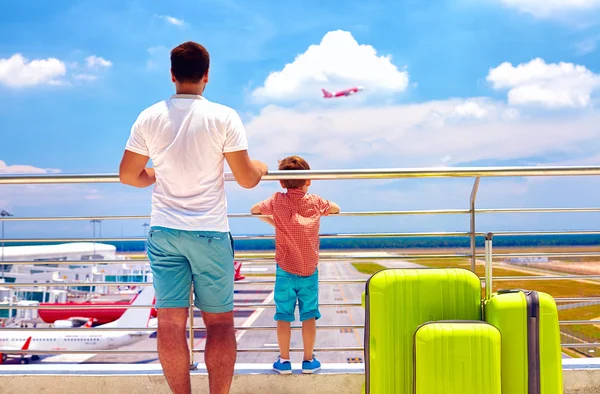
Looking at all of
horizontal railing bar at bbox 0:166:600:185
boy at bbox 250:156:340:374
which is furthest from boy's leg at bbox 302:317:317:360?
horizontal railing bar at bbox 0:166:600:185

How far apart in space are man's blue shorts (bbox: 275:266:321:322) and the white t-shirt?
0.82m

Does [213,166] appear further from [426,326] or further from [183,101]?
[426,326]

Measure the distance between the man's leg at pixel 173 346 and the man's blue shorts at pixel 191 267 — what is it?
0.04 metres

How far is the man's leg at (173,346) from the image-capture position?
1.86m

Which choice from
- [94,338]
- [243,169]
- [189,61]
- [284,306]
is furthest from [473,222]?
[94,338]

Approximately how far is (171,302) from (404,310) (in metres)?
0.86

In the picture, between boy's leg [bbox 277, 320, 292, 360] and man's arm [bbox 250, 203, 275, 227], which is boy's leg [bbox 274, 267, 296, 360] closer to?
boy's leg [bbox 277, 320, 292, 360]

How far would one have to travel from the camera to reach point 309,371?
2504 mm

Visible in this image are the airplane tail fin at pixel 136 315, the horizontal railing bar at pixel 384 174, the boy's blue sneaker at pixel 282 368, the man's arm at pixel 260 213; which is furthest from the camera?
the airplane tail fin at pixel 136 315

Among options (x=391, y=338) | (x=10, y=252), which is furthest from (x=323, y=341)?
(x=391, y=338)

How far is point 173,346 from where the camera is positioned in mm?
1862

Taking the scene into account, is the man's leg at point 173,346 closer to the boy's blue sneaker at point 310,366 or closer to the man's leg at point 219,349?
the man's leg at point 219,349

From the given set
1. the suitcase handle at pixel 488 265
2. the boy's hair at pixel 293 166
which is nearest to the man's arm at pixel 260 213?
the boy's hair at pixel 293 166

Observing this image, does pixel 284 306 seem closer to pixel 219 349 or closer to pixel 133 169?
pixel 219 349
